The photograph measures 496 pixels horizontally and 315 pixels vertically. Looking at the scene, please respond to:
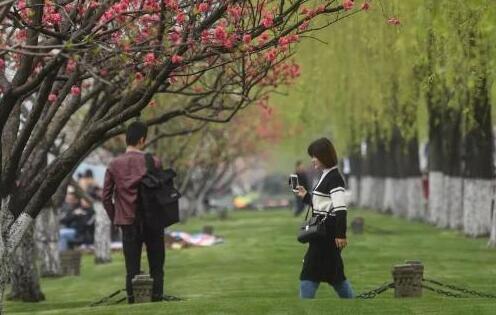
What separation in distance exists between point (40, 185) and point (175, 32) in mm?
2221

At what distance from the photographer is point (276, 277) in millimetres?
18516

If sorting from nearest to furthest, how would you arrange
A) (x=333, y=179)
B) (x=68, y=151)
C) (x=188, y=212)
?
(x=333, y=179)
(x=68, y=151)
(x=188, y=212)

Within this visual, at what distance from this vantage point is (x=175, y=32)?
486 inches

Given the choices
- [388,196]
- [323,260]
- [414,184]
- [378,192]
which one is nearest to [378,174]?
[378,192]

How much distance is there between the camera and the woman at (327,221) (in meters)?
11.7

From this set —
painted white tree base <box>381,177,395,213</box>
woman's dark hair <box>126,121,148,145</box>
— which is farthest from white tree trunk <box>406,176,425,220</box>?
woman's dark hair <box>126,121,148,145</box>

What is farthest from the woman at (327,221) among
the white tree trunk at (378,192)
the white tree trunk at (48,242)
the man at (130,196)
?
the white tree trunk at (378,192)

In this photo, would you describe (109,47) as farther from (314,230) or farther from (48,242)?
(48,242)

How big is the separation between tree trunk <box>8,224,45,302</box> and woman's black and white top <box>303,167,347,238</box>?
6.59 meters

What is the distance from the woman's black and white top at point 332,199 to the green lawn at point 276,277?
31.4 inches

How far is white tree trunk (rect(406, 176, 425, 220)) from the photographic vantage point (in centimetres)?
3969

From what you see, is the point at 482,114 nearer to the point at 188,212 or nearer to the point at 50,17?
the point at 50,17

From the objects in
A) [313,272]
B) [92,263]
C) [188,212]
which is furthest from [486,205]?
[188,212]

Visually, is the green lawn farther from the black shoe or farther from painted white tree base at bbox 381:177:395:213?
painted white tree base at bbox 381:177:395:213
